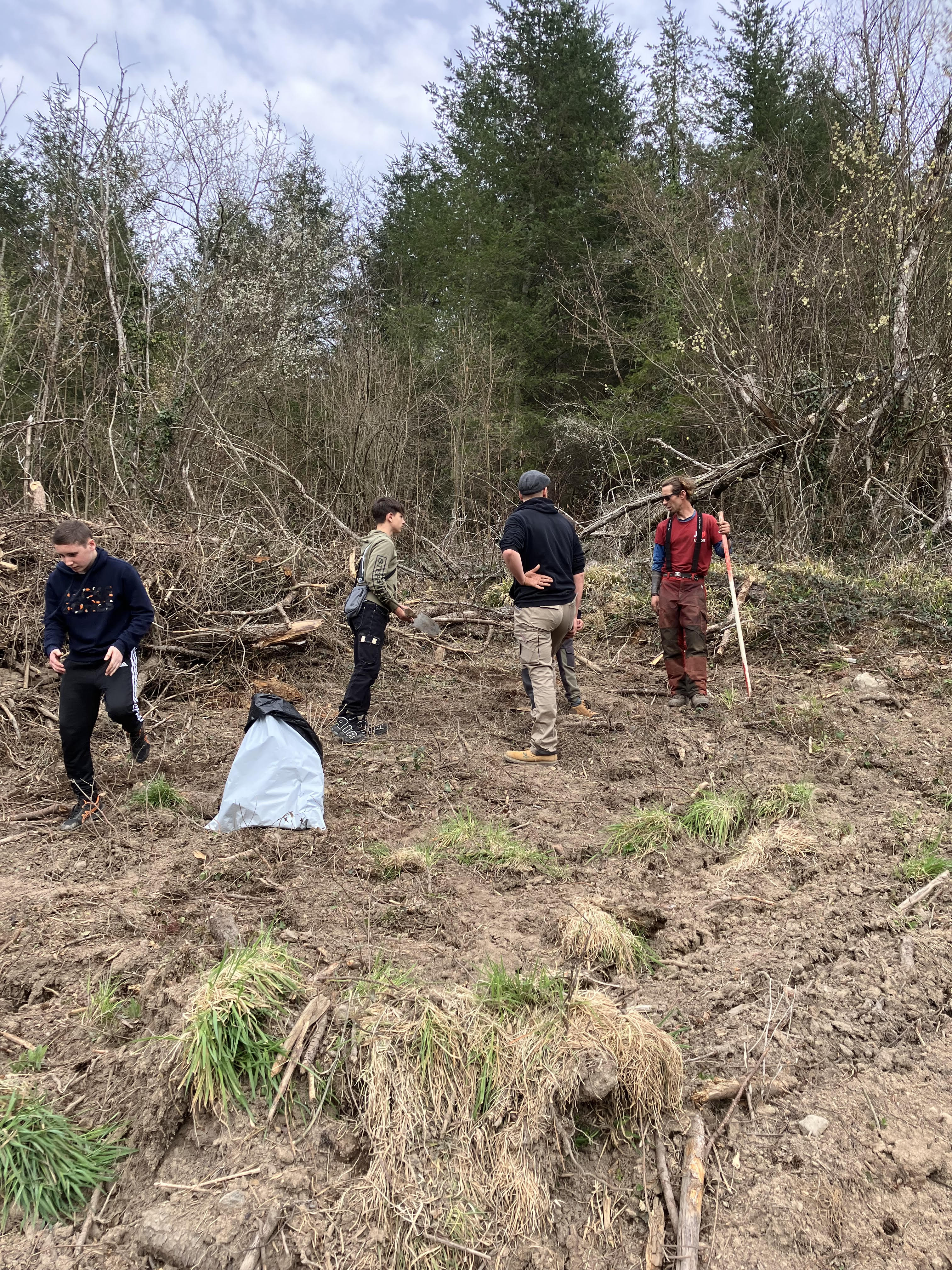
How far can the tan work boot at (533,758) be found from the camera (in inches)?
231

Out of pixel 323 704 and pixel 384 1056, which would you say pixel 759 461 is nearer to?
pixel 323 704

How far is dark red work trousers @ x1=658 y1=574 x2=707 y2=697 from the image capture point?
22.1 feet

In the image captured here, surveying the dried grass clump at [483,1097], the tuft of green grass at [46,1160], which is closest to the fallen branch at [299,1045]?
the dried grass clump at [483,1097]

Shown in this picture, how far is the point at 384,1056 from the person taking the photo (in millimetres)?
2602

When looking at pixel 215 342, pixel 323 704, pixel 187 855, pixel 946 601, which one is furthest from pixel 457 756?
pixel 215 342

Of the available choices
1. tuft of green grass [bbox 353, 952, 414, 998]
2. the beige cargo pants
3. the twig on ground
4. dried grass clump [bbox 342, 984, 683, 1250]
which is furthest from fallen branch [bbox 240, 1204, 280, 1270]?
the beige cargo pants

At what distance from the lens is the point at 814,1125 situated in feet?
8.20

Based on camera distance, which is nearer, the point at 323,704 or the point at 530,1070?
the point at 530,1070

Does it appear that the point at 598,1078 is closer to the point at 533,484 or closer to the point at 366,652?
the point at 366,652

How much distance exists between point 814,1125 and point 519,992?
1.00 meters

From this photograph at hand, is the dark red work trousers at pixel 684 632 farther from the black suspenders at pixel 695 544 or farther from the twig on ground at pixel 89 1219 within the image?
the twig on ground at pixel 89 1219

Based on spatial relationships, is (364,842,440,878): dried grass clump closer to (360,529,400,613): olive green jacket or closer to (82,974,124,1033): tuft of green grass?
(82,974,124,1033): tuft of green grass

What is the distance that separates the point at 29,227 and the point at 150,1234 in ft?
51.5

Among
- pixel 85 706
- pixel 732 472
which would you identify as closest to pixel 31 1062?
pixel 85 706
